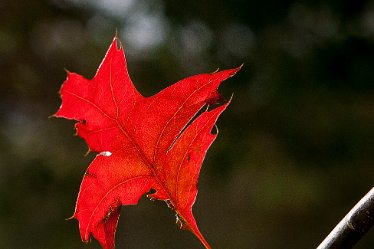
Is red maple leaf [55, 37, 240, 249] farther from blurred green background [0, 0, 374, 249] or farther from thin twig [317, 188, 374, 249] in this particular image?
blurred green background [0, 0, 374, 249]

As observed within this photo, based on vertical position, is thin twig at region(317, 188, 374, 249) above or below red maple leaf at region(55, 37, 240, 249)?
below

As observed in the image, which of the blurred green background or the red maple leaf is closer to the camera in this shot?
the red maple leaf

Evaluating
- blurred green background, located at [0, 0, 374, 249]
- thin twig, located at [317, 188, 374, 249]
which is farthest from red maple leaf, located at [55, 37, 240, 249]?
blurred green background, located at [0, 0, 374, 249]

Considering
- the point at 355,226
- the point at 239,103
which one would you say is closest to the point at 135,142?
the point at 355,226

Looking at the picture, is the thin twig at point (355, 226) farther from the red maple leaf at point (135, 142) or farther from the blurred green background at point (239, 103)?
the blurred green background at point (239, 103)

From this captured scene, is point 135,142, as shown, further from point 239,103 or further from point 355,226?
point 239,103

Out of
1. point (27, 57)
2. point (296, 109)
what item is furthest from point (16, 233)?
point (296, 109)

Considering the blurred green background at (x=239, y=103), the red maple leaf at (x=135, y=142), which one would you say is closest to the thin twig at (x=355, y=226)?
the red maple leaf at (x=135, y=142)
